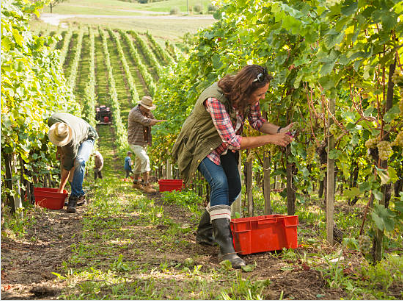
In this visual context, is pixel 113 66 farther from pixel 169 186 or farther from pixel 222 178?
pixel 222 178

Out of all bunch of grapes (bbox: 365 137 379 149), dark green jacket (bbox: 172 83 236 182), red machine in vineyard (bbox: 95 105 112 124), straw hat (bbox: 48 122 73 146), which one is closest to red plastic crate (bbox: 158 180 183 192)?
straw hat (bbox: 48 122 73 146)

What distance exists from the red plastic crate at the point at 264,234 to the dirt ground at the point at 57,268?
8 cm

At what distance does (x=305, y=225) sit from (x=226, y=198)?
2195mm

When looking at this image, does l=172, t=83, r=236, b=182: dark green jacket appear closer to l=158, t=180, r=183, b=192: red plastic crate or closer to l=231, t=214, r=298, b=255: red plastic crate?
l=231, t=214, r=298, b=255: red plastic crate

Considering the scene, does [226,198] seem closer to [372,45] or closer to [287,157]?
[287,157]

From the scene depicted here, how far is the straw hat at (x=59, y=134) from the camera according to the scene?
5281 mm

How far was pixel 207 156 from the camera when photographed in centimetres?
333

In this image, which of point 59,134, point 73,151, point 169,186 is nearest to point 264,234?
point 59,134

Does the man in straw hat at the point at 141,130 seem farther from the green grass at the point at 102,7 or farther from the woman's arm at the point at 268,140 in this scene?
the green grass at the point at 102,7

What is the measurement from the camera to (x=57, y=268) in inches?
119

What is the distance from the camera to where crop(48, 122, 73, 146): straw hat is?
5281 millimetres

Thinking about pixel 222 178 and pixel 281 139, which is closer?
pixel 281 139

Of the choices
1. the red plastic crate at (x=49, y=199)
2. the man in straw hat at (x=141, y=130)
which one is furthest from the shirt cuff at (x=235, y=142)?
the man in straw hat at (x=141, y=130)

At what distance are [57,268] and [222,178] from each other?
138 cm
